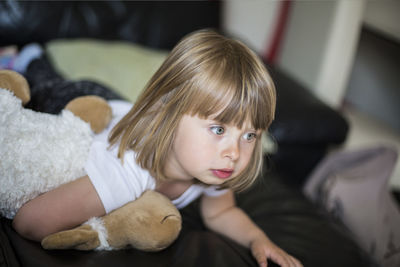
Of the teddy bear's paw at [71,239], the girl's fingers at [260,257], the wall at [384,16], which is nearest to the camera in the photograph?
the teddy bear's paw at [71,239]

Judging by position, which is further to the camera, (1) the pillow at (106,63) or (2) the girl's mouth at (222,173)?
(1) the pillow at (106,63)

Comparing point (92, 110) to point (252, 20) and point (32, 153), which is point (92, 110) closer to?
point (32, 153)

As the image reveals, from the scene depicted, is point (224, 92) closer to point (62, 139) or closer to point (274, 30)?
point (62, 139)

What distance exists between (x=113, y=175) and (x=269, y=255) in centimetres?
38

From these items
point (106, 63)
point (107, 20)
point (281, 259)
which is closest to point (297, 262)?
point (281, 259)

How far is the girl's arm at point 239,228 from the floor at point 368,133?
1.03 metres

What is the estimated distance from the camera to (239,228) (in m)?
0.92

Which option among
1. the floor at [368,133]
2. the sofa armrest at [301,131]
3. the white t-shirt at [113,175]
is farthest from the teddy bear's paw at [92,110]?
the floor at [368,133]

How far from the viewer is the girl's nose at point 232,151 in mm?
683

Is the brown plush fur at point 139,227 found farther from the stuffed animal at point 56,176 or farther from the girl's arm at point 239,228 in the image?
the girl's arm at point 239,228

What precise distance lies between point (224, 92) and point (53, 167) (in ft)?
1.14

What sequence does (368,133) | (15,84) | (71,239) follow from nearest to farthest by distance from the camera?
(71,239), (15,84), (368,133)

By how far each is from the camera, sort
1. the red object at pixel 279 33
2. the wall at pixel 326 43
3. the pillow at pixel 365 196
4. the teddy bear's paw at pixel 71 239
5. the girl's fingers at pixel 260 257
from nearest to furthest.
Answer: the teddy bear's paw at pixel 71 239 → the girl's fingers at pixel 260 257 → the pillow at pixel 365 196 → the wall at pixel 326 43 → the red object at pixel 279 33

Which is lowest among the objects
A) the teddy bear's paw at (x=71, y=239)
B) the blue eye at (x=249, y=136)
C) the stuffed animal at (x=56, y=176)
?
the teddy bear's paw at (x=71, y=239)
